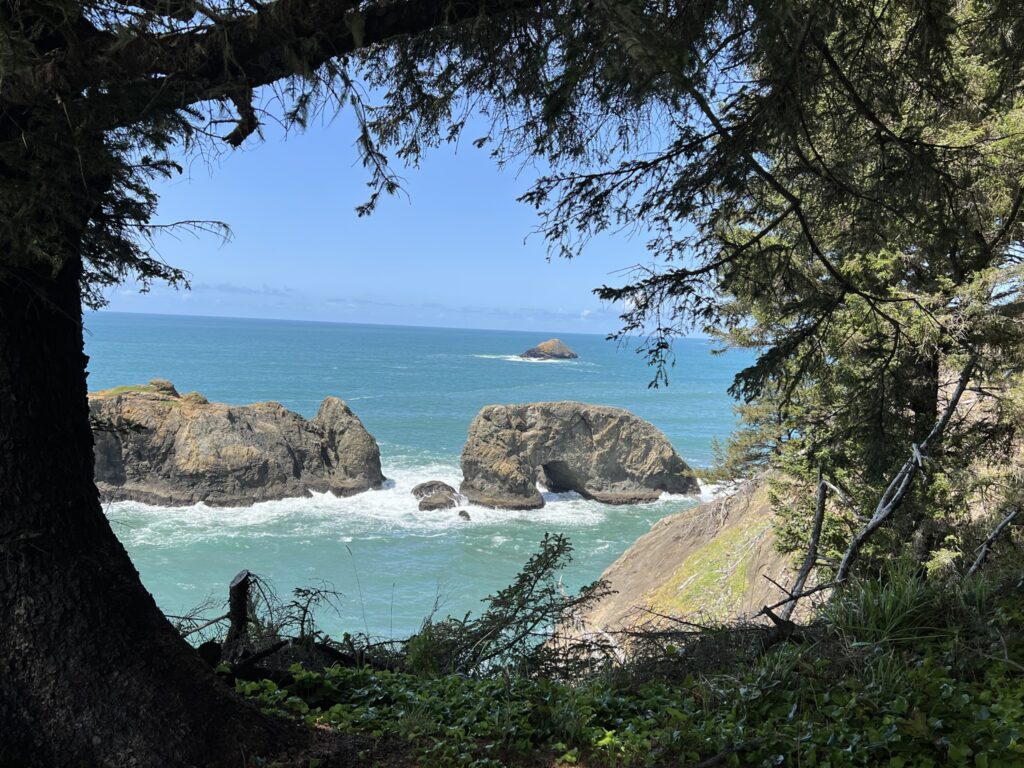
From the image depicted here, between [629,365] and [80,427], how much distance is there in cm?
12795

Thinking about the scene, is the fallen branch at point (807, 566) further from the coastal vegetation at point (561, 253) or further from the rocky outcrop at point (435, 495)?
the rocky outcrop at point (435, 495)

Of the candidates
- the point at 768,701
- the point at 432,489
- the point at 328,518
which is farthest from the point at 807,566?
the point at 432,489

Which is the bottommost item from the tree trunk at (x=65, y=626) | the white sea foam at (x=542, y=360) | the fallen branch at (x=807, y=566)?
the white sea foam at (x=542, y=360)

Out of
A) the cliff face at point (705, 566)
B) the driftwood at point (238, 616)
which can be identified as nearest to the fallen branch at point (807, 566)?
the driftwood at point (238, 616)

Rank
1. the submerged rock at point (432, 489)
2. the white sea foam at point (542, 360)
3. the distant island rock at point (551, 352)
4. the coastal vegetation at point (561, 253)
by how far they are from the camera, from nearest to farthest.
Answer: the coastal vegetation at point (561, 253), the submerged rock at point (432, 489), the white sea foam at point (542, 360), the distant island rock at point (551, 352)

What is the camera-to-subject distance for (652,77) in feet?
7.20

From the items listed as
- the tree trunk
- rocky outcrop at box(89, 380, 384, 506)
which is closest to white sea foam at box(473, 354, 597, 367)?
rocky outcrop at box(89, 380, 384, 506)

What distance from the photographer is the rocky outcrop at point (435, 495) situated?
33.1m

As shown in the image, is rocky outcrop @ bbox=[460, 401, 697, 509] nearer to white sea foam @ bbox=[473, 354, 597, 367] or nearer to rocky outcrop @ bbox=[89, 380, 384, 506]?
rocky outcrop @ bbox=[89, 380, 384, 506]

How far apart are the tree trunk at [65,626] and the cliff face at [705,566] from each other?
9.49 metres

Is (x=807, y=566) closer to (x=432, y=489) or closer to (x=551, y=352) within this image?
(x=432, y=489)

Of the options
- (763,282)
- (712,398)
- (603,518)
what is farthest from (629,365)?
(763,282)

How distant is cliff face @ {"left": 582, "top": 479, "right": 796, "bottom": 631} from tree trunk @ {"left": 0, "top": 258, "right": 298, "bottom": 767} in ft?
31.1

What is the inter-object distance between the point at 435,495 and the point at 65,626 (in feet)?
104
